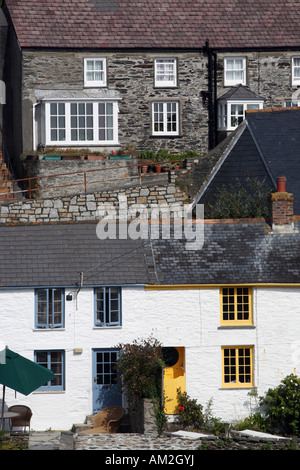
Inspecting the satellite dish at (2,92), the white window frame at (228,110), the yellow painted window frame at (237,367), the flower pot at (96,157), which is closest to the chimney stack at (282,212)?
the yellow painted window frame at (237,367)

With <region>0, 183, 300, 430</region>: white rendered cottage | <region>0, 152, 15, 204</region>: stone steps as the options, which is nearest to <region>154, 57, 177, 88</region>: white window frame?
<region>0, 152, 15, 204</region>: stone steps

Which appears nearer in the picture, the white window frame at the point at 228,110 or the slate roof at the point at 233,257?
the slate roof at the point at 233,257

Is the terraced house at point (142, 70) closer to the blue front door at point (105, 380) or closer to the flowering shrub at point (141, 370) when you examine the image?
the blue front door at point (105, 380)

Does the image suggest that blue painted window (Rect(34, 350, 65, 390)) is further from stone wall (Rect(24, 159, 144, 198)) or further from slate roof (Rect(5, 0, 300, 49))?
slate roof (Rect(5, 0, 300, 49))

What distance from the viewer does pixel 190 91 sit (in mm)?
41500

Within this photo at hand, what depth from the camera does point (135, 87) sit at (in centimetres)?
4106

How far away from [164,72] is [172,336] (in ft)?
49.9

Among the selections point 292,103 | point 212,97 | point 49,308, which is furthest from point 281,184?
point 292,103

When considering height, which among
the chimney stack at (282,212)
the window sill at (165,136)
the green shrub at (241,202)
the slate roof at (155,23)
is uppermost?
the slate roof at (155,23)

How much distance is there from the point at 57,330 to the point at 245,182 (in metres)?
9.29

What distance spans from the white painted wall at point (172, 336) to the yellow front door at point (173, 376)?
34 centimetres

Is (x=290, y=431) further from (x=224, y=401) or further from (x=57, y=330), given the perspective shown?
(x=57, y=330)

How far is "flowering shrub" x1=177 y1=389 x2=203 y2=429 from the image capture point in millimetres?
27984

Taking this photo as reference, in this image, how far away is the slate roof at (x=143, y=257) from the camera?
2914cm
